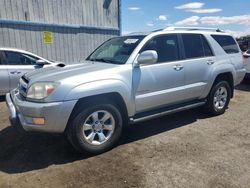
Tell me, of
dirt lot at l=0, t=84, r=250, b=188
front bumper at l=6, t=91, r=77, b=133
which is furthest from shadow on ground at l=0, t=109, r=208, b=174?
front bumper at l=6, t=91, r=77, b=133

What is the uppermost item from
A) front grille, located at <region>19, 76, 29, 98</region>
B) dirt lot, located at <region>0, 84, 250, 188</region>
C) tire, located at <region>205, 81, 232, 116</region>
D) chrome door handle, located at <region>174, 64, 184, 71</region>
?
chrome door handle, located at <region>174, 64, 184, 71</region>

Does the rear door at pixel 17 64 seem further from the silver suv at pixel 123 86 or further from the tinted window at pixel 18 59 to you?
the silver suv at pixel 123 86

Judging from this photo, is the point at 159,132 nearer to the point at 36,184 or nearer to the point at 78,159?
the point at 78,159

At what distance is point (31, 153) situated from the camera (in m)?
3.90

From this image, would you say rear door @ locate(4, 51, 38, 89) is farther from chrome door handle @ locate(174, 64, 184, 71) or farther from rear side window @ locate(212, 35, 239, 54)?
rear side window @ locate(212, 35, 239, 54)

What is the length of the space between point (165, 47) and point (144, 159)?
6.61 ft

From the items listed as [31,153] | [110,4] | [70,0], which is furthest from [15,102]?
[110,4]

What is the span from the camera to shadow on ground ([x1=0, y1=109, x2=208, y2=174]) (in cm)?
360

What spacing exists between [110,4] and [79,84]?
10185 mm

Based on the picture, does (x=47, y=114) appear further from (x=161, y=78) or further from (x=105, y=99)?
(x=161, y=78)

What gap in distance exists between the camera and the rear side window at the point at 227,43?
221 inches

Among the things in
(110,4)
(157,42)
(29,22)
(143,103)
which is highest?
(110,4)

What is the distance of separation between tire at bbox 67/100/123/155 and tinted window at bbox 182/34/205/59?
1935mm

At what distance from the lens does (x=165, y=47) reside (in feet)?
15.2
